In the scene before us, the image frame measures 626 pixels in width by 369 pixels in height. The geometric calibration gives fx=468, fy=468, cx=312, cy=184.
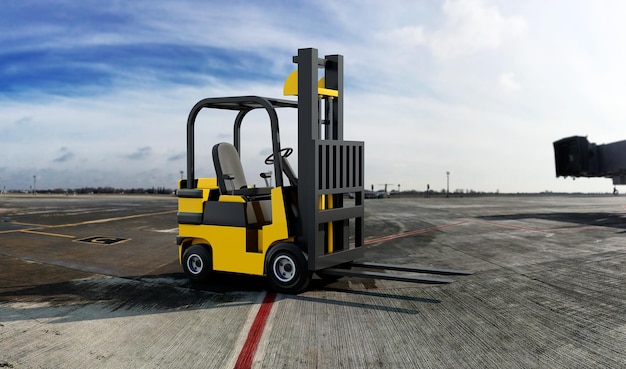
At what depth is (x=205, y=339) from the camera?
473cm

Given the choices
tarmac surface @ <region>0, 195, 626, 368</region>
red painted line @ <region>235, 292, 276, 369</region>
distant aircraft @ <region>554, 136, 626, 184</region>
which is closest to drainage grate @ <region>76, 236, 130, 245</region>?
tarmac surface @ <region>0, 195, 626, 368</region>

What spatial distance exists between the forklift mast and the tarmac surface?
0.69 meters

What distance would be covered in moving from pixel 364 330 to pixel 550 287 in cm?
368

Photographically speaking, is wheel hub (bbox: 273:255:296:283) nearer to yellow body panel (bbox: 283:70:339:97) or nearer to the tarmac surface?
the tarmac surface

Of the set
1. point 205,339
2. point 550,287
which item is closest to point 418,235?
point 550,287

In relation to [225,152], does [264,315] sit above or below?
below

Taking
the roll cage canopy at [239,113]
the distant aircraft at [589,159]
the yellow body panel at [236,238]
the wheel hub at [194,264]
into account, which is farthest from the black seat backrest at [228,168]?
the distant aircraft at [589,159]

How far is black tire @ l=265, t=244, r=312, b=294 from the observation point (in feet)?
21.1

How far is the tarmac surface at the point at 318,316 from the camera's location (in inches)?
169

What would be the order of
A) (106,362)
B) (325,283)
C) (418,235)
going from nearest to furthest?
(106,362)
(325,283)
(418,235)

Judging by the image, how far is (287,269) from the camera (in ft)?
21.7

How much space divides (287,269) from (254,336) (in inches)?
74.3

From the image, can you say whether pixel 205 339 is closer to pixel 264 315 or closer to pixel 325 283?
pixel 264 315

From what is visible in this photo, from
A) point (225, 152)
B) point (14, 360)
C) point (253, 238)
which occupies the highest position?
point (225, 152)
